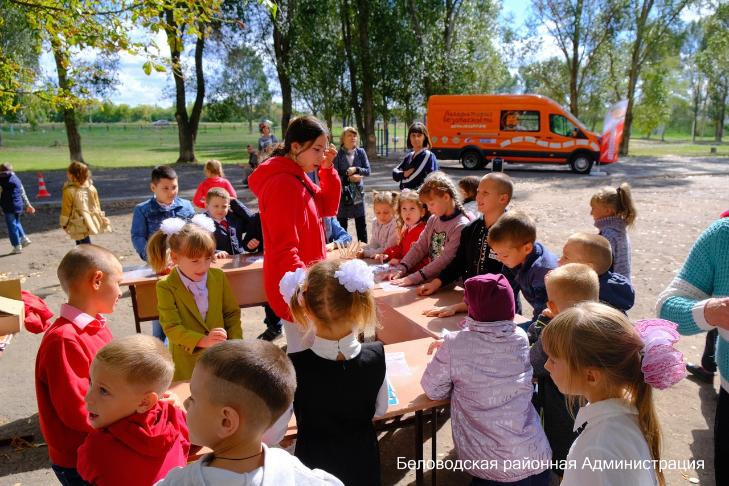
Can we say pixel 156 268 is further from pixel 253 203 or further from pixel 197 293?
pixel 253 203

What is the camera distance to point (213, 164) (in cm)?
Answer: 648

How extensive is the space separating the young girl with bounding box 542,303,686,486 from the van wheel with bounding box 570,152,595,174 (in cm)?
1886

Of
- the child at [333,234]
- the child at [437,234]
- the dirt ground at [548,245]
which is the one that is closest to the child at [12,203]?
the dirt ground at [548,245]

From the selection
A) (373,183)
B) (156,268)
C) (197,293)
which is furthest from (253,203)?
(197,293)

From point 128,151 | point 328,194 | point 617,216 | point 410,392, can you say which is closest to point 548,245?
point 617,216

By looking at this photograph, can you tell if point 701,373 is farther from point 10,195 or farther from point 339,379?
point 10,195

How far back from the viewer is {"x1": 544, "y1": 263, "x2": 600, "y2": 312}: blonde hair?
2.35 meters

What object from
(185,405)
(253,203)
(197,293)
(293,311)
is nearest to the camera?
(293,311)

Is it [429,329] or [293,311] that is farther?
[429,329]

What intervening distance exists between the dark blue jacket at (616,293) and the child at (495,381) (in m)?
1.01

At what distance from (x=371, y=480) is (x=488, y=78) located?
143ft

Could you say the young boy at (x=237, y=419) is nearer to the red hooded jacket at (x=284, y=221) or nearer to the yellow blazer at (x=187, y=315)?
the red hooded jacket at (x=284, y=221)

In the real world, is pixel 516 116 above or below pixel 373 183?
above

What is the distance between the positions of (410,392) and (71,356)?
147cm
